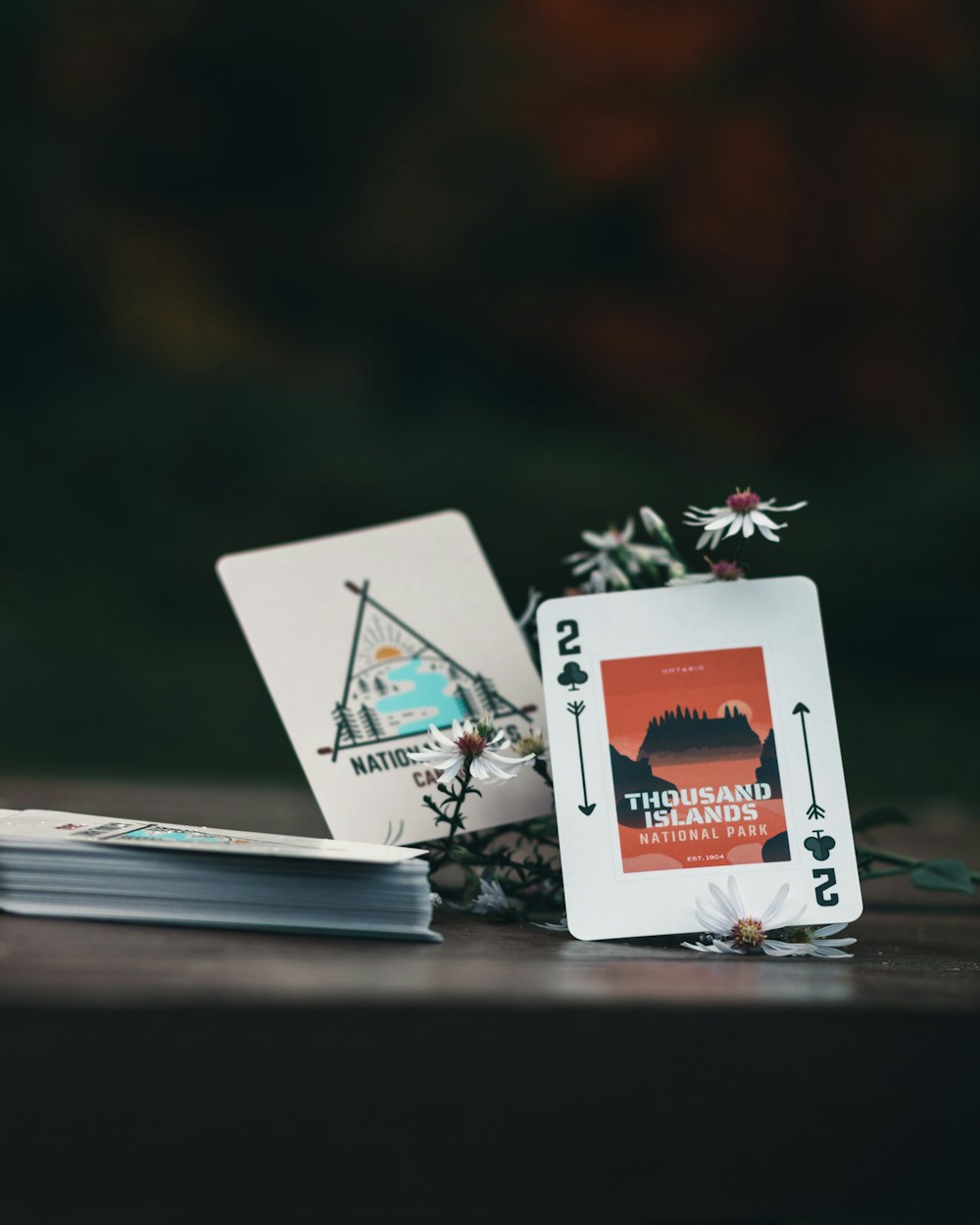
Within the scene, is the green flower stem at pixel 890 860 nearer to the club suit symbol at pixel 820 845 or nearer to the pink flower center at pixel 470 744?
the club suit symbol at pixel 820 845

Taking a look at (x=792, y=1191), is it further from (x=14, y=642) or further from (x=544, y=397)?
(x=544, y=397)

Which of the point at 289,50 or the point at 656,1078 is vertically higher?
the point at 289,50

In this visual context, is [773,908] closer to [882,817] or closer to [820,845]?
[820,845]

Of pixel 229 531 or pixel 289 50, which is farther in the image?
pixel 289 50

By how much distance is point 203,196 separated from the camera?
3.07 metres

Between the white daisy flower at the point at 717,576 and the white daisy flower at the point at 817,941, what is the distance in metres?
0.25

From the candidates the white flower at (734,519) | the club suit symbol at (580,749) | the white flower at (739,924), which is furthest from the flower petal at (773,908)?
the white flower at (734,519)

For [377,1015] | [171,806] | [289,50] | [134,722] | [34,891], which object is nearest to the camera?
[377,1015]

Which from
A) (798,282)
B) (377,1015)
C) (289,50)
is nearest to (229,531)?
(289,50)

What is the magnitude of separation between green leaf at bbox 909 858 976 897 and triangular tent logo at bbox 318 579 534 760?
34cm

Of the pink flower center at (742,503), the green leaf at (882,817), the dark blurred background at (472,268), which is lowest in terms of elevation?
the green leaf at (882,817)

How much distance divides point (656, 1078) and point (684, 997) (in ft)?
0.14

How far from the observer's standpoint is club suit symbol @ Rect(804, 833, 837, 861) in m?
0.80

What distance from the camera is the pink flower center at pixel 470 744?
2.64 feet
